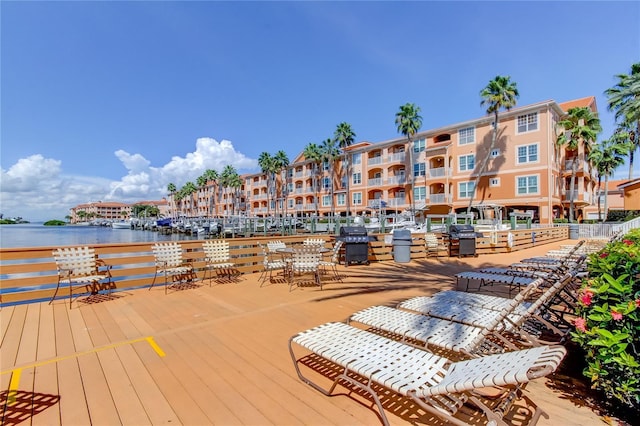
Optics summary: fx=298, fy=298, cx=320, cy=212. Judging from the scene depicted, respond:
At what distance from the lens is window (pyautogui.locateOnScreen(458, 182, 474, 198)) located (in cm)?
3058

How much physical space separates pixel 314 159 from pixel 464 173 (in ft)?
70.9

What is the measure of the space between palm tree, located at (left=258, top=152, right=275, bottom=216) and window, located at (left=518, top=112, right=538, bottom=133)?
3581 centimetres

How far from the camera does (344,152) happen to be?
42.1 metres

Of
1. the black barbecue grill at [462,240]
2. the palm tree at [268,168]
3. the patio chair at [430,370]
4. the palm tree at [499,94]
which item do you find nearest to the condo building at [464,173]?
the palm tree at [499,94]

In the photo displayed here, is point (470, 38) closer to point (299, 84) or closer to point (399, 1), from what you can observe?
point (399, 1)

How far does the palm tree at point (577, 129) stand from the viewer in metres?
25.8

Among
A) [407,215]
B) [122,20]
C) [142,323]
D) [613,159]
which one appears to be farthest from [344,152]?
[142,323]

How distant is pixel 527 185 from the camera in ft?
88.6

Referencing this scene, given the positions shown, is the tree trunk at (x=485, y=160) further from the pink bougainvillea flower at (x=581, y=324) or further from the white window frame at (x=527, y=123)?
the pink bougainvillea flower at (x=581, y=324)

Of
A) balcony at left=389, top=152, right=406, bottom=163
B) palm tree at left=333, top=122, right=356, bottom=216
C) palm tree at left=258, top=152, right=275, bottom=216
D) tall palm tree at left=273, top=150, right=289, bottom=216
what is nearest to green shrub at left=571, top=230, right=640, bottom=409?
balcony at left=389, top=152, right=406, bottom=163

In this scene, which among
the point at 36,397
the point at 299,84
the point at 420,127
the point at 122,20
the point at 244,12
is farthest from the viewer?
the point at 420,127

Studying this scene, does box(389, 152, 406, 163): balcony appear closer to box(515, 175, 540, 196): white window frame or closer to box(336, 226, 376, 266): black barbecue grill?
box(515, 175, 540, 196): white window frame

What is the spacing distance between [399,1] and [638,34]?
7471mm

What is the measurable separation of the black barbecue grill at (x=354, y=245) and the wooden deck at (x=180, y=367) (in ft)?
10.3
